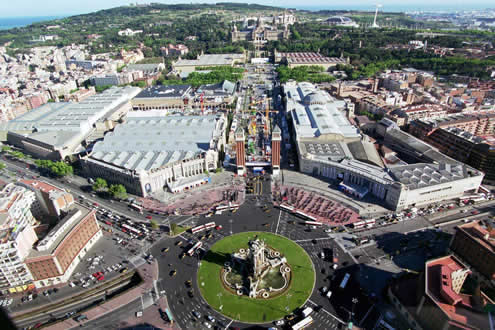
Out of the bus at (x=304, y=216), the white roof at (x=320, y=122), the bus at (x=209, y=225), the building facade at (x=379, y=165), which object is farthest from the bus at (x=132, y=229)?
the white roof at (x=320, y=122)

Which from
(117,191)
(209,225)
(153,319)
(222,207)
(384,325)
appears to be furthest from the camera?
(117,191)

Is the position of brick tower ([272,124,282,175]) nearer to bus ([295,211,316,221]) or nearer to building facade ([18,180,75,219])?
bus ([295,211,316,221])

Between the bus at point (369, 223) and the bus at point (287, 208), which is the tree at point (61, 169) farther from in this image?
the bus at point (369, 223)

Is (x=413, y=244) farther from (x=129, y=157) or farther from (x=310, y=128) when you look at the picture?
(x=129, y=157)

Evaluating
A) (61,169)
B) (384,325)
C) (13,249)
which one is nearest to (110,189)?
(61,169)

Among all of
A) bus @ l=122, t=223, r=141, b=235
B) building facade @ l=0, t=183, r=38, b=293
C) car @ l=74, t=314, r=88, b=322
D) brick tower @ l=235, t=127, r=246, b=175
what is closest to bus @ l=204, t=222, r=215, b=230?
bus @ l=122, t=223, r=141, b=235

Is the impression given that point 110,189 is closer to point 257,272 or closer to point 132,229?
point 132,229
